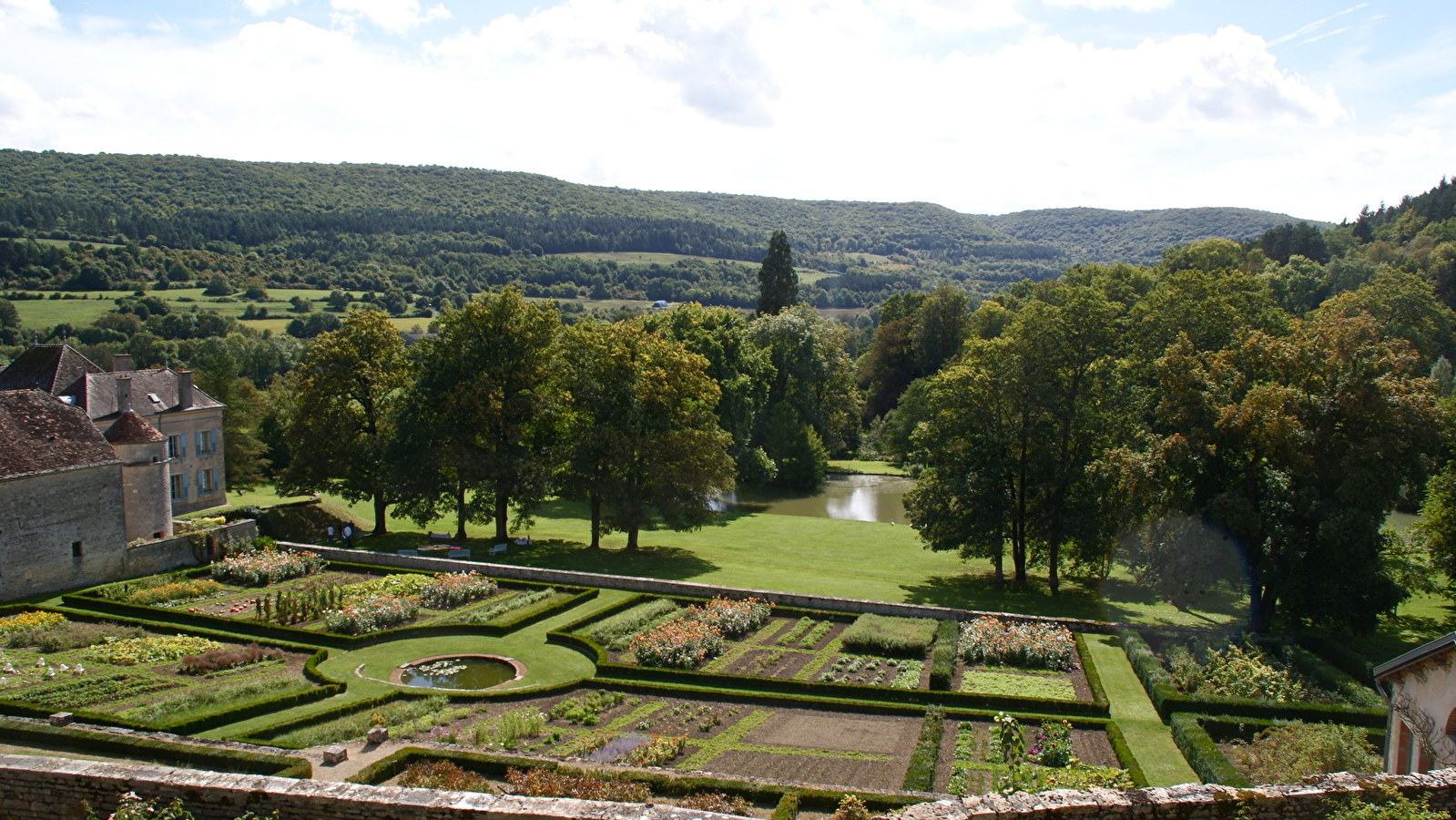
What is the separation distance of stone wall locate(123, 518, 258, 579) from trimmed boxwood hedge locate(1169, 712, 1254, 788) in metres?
31.1

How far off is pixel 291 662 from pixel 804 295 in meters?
155

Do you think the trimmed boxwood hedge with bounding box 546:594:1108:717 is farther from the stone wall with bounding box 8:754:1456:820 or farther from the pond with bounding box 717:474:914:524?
the pond with bounding box 717:474:914:524

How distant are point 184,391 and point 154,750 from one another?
107 feet

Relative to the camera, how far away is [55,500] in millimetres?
29109

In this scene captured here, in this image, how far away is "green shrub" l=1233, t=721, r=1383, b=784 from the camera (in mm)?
16453

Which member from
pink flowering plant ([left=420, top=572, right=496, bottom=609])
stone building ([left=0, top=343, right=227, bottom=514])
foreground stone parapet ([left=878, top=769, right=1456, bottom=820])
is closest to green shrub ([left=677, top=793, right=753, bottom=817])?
foreground stone parapet ([left=878, top=769, right=1456, bottom=820])

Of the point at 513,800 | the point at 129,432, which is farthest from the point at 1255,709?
the point at 129,432

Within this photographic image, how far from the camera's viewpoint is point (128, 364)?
43.5 meters

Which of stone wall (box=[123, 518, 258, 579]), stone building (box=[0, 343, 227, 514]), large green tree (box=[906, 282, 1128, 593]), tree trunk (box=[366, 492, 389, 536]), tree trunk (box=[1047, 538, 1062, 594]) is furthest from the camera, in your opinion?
tree trunk (box=[366, 492, 389, 536])

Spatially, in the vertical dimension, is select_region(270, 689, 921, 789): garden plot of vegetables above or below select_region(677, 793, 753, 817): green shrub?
below

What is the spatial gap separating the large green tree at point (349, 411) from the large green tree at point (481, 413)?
1.44 metres

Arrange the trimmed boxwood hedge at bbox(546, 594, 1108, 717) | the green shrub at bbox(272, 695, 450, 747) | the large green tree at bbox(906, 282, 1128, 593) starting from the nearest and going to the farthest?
1. the green shrub at bbox(272, 695, 450, 747)
2. the trimmed boxwood hedge at bbox(546, 594, 1108, 717)
3. the large green tree at bbox(906, 282, 1128, 593)

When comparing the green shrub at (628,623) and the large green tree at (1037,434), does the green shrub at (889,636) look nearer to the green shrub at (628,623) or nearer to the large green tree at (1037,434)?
the green shrub at (628,623)

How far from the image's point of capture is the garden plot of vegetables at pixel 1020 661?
23047mm
